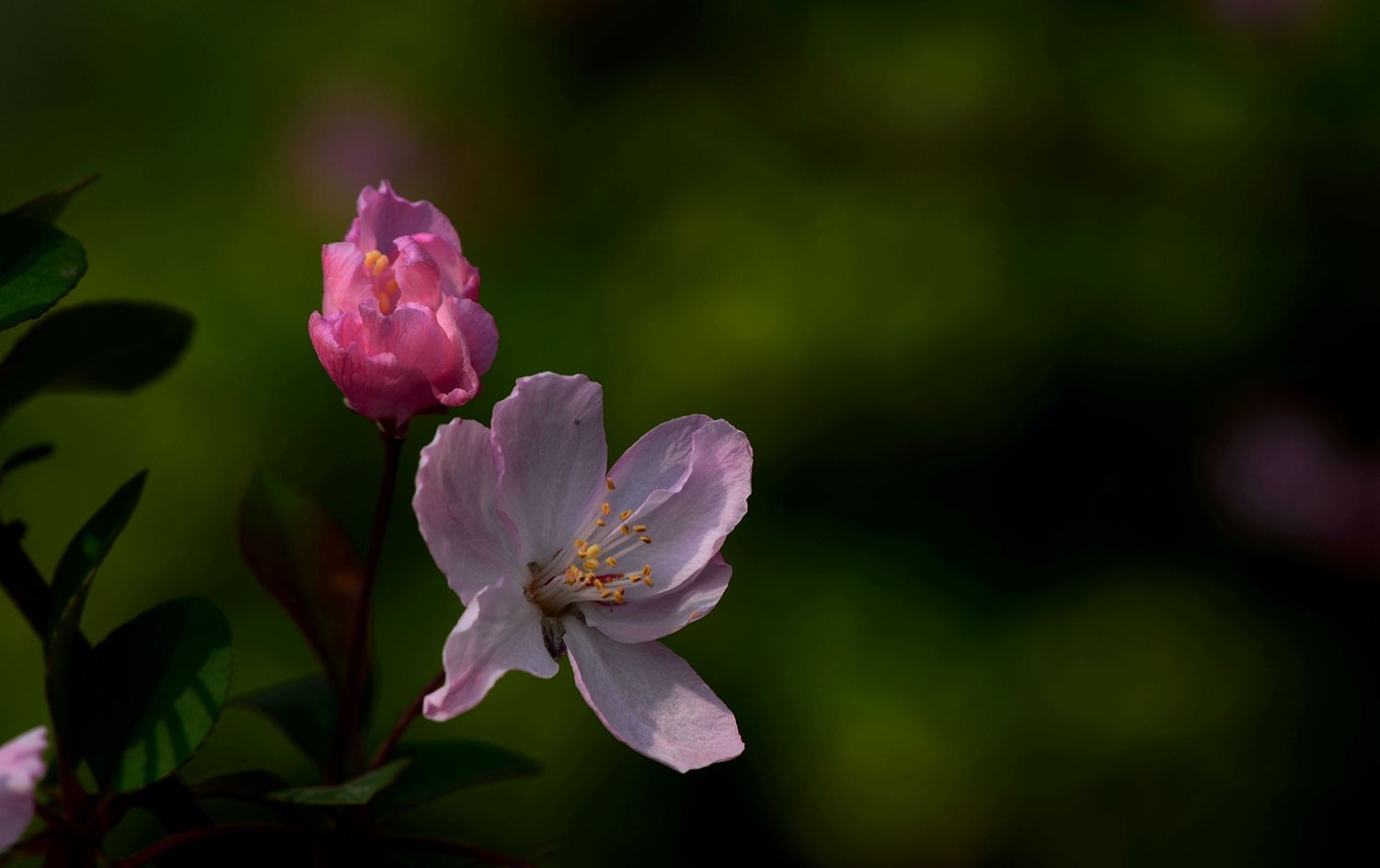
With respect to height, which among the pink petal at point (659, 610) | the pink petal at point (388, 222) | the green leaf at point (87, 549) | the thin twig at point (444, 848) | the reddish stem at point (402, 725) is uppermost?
the pink petal at point (388, 222)

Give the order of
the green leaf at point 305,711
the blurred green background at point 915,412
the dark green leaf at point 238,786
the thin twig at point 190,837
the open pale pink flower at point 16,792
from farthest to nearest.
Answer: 1. the blurred green background at point 915,412
2. the green leaf at point 305,711
3. the dark green leaf at point 238,786
4. the thin twig at point 190,837
5. the open pale pink flower at point 16,792

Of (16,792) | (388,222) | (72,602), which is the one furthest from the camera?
(388,222)

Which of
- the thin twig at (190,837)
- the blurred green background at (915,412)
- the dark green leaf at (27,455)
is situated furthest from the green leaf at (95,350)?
the blurred green background at (915,412)

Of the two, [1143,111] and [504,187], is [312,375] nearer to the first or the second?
[504,187]

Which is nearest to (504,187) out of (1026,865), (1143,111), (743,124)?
(743,124)

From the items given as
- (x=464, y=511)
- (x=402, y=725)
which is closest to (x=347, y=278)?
(x=464, y=511)

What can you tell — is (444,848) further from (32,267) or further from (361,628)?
(32,267)

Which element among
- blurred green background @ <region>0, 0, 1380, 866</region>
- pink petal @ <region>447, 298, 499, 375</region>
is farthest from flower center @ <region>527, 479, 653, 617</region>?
blurred green background @ <region>0, 0, 1380, 866</region>

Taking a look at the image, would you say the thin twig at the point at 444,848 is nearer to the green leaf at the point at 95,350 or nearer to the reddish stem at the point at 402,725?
the reddish stem at the point at 402,725
